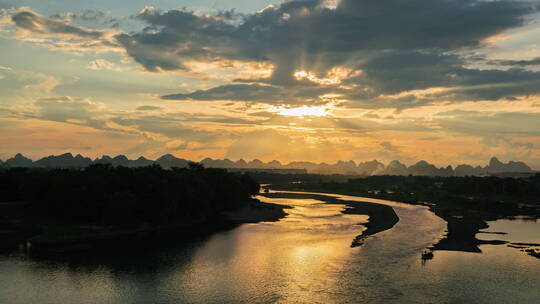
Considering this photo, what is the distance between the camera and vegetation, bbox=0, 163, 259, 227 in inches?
3957

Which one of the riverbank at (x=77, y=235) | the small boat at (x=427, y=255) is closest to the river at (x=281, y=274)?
the small boat at (x=427, y=255)

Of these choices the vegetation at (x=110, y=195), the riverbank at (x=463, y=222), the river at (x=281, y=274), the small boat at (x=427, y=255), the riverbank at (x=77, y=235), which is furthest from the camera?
the vegetation at (x=110, y=195)

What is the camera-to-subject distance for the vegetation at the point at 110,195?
100 m

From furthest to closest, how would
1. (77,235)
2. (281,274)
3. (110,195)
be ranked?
(110,195) < (77,235) < (281,274)

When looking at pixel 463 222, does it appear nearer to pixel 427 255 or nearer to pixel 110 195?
pixel 427 255

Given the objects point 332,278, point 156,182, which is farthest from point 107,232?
point 332,278

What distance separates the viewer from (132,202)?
326 ft

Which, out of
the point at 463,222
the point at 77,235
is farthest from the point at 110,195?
the point at 463,222

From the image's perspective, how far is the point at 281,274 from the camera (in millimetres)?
63969

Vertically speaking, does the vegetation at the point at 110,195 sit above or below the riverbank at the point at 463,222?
above

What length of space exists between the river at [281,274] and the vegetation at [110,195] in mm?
20684

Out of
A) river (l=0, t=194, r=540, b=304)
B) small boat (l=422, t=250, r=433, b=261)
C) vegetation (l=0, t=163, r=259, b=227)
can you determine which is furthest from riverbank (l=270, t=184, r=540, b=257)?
vegetation (l=0, t=163, r=259, b=227)

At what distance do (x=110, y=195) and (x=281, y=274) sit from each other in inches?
2228

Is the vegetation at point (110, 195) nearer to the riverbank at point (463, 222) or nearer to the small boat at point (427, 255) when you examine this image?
the small boat at point (427, 255)
